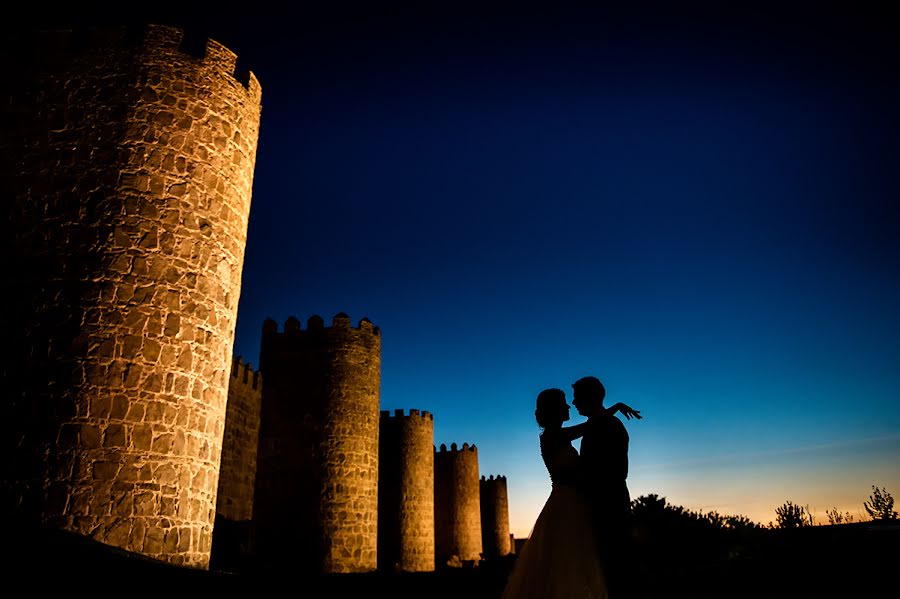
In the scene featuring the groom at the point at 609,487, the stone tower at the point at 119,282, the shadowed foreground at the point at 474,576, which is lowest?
the shadowed foreground at the point at 474,576

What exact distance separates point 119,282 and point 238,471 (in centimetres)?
1082

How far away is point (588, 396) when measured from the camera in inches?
166

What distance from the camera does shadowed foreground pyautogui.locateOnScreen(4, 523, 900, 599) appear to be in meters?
3.96

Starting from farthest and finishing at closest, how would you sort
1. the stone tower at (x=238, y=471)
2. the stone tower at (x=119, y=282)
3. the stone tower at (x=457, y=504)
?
the stone tower at (x=457, y=504) → the stone tower at (x=238, y=471) → the stone tower at (x=119, y=282)

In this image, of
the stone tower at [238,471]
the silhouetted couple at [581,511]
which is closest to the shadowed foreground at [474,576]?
the silhouetted couple at [581,511]

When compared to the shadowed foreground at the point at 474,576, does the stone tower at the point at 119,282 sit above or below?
above

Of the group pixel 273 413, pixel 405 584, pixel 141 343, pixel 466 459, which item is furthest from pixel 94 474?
pixel 466 459

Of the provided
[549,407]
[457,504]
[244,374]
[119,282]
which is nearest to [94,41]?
[119,282]

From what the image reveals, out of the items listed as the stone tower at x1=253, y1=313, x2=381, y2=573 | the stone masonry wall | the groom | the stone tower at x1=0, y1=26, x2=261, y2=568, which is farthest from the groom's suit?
the stone tower at x1=253, y1=313, x2=381, y2=573

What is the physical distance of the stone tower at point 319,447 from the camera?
53.6 feet

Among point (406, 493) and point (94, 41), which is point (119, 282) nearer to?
point (94, 41)

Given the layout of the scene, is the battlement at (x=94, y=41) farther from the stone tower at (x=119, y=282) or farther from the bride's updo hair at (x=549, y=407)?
the bride's updo hair at (x=549, y=407)

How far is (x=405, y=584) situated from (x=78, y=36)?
757cm

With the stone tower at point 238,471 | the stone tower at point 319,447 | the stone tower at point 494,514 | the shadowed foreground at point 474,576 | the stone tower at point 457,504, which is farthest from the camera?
the stone tower at point 494,514
